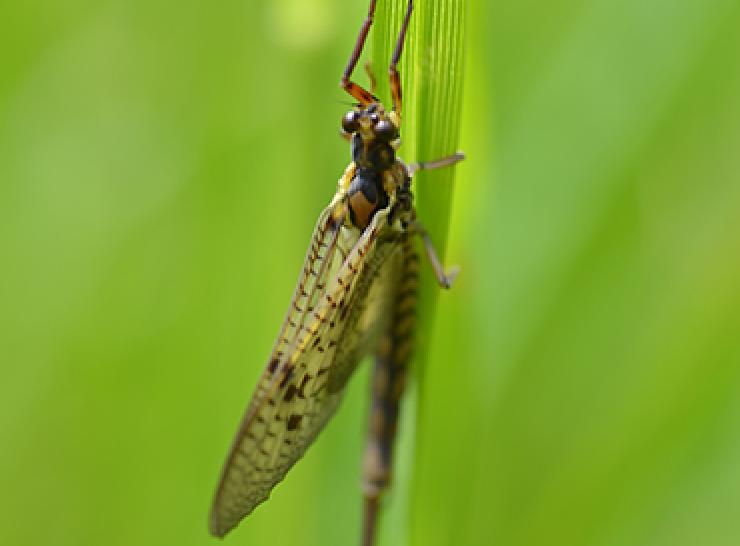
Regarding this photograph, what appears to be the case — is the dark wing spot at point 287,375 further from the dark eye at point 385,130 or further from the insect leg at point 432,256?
the dark eye at point 385,130

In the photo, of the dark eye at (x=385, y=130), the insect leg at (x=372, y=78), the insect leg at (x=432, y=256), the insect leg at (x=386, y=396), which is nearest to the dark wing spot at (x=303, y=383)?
the insect leg at (x=386, y=396)

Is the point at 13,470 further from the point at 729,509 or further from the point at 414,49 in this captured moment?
the point at 729,509

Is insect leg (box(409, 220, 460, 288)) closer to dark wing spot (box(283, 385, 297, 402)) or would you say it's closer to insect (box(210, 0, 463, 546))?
insect (box(210, 0, 463, 546))

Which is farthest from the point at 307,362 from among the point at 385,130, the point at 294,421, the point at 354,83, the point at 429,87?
the point at 429,87

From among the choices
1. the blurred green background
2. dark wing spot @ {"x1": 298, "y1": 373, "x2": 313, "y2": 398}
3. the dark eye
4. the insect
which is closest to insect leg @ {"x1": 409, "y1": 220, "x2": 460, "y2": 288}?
the insect

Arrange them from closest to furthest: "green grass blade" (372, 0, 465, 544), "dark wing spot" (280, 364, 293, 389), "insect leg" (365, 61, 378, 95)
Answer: "green grass blade" (372, 0, 465, 544), "insect leg" (365, 61, 378, 95), "dark wing spot" (280, 364, 293, 389)

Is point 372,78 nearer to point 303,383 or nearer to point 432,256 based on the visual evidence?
point 432,256
